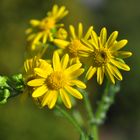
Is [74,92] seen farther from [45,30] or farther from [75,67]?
[45,30]

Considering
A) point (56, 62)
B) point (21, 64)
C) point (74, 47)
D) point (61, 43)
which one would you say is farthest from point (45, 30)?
point (21, 64)

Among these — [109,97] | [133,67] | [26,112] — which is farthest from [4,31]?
[109,97]

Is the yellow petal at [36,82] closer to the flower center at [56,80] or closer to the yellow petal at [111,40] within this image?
the flower center at [56,80]

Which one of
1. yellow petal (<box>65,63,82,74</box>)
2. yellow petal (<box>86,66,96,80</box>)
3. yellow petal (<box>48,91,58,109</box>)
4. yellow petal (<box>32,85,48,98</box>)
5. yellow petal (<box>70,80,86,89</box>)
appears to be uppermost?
yellow petal (<box>65,63,82,74</box>)

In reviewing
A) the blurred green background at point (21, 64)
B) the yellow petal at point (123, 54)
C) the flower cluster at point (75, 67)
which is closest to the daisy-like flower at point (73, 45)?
the flower cluster at point (75, 67)

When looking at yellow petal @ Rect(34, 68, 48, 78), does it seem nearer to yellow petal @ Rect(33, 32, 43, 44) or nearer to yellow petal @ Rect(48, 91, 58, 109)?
yellow petal @ Rect(48, 91, 58, 109)

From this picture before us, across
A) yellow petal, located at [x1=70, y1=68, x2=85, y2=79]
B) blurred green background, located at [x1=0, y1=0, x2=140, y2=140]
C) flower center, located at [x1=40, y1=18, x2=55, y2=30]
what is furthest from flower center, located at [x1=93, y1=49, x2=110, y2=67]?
blurred green background, located at [x1=0, y1=0, x2=140, y2=140]
